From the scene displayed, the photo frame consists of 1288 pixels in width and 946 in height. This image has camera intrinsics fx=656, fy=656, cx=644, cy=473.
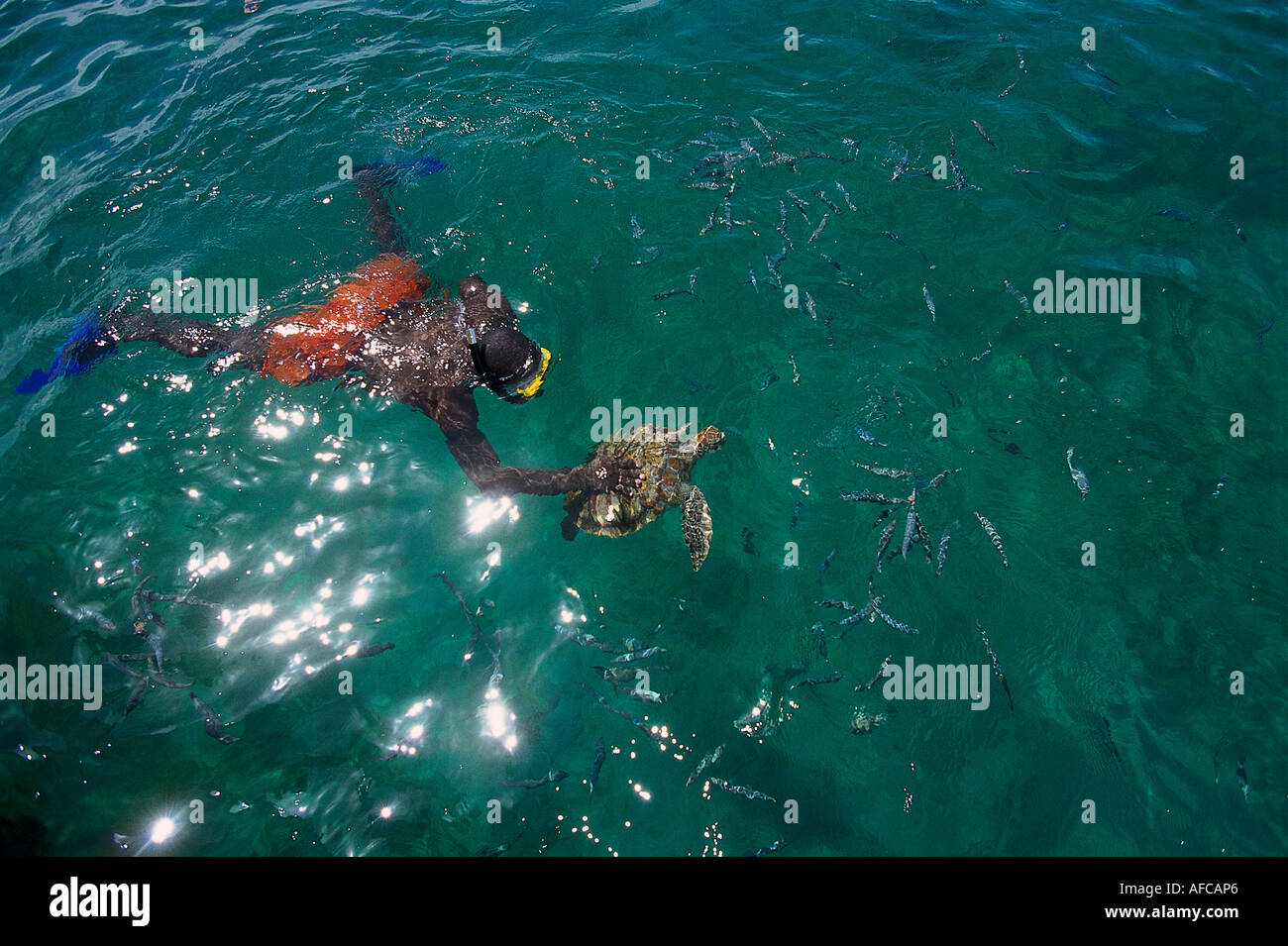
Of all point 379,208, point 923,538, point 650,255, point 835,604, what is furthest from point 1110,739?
point 379,208

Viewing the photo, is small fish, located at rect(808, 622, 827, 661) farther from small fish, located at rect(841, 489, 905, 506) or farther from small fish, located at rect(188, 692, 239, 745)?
small fish, located at rect(188, 692, 239, 745)

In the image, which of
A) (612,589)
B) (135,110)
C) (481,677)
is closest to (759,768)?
(612,589)

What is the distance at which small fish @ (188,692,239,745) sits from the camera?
262 inches

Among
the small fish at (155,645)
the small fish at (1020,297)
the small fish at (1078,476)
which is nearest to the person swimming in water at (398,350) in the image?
the small fish at (155,645)

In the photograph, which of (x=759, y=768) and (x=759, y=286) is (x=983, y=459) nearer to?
(x=759, y=286)

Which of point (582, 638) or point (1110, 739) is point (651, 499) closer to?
point (582, 638)

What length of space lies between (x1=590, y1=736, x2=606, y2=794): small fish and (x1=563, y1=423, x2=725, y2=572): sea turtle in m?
2.09

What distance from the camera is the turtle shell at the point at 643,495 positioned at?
7402 mm

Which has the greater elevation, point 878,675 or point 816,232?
point 816,232

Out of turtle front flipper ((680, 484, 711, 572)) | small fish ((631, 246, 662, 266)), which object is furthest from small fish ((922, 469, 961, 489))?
small fish ((631, 246, 662, 266))

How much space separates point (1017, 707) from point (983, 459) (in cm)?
298

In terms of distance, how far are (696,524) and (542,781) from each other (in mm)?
3029

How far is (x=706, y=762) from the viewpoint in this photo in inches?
252

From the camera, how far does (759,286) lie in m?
9.54
